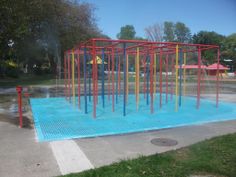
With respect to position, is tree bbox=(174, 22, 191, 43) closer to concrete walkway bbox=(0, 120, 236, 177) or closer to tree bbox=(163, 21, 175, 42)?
tree bbox=(163, 21, 175, 42)

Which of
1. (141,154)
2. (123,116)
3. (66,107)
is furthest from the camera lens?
(66,107)

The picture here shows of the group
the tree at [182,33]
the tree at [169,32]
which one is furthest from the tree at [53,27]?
the tree at [182,33]

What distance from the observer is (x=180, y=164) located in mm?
4723

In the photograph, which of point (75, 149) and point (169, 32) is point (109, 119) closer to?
point (75, 149)

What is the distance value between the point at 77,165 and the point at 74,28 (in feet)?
88.8

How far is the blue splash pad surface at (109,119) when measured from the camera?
7.52 m

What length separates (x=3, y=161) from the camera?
16.9 ft

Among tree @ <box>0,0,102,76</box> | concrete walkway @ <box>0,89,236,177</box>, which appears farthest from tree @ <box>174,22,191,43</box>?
concrete walkway @ <box>0,89,236,177</box>

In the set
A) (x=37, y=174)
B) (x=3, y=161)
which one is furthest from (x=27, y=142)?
(x=37, y=174)

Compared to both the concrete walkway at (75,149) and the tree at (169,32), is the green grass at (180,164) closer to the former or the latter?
the concrete walkway at (75,149)

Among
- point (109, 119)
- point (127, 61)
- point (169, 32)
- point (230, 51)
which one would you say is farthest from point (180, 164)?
point (230, 51)

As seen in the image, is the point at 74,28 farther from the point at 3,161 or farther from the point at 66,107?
the point at 3,161

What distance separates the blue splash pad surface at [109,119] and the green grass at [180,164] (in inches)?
93.9

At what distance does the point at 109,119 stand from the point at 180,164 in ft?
15.3
